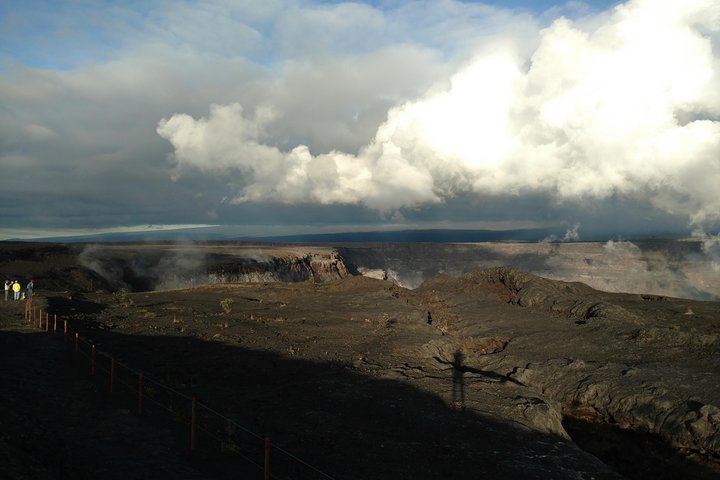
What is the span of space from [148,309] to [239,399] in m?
21.9

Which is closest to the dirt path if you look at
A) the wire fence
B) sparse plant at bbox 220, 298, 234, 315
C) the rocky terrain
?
the rocky terrain

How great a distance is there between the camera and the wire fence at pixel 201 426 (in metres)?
10.4

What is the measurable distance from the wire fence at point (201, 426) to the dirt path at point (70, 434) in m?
0.43

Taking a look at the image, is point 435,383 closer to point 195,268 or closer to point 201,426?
point 201,426

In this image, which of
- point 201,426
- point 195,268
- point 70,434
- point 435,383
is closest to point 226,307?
point 435,383

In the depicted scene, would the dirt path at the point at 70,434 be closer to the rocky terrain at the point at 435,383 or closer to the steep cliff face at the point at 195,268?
the rocky terrain at the point at 435,383

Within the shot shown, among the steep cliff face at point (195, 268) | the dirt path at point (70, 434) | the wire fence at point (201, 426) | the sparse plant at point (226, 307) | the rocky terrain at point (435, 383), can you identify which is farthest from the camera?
the steep cliff face at point (195, 268)

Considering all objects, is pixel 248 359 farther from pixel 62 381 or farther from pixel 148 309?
pixel 148 309

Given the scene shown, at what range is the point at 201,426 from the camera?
1263 cm

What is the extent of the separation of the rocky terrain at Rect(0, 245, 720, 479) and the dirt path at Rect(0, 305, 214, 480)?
106mm

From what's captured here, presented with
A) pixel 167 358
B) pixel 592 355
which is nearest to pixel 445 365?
pixel 592 355

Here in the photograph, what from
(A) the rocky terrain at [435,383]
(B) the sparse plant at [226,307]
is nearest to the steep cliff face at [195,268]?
(B) the sparse plant at [226,307]

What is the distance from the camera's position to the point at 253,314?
112ft

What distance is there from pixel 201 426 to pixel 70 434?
2.95 m
